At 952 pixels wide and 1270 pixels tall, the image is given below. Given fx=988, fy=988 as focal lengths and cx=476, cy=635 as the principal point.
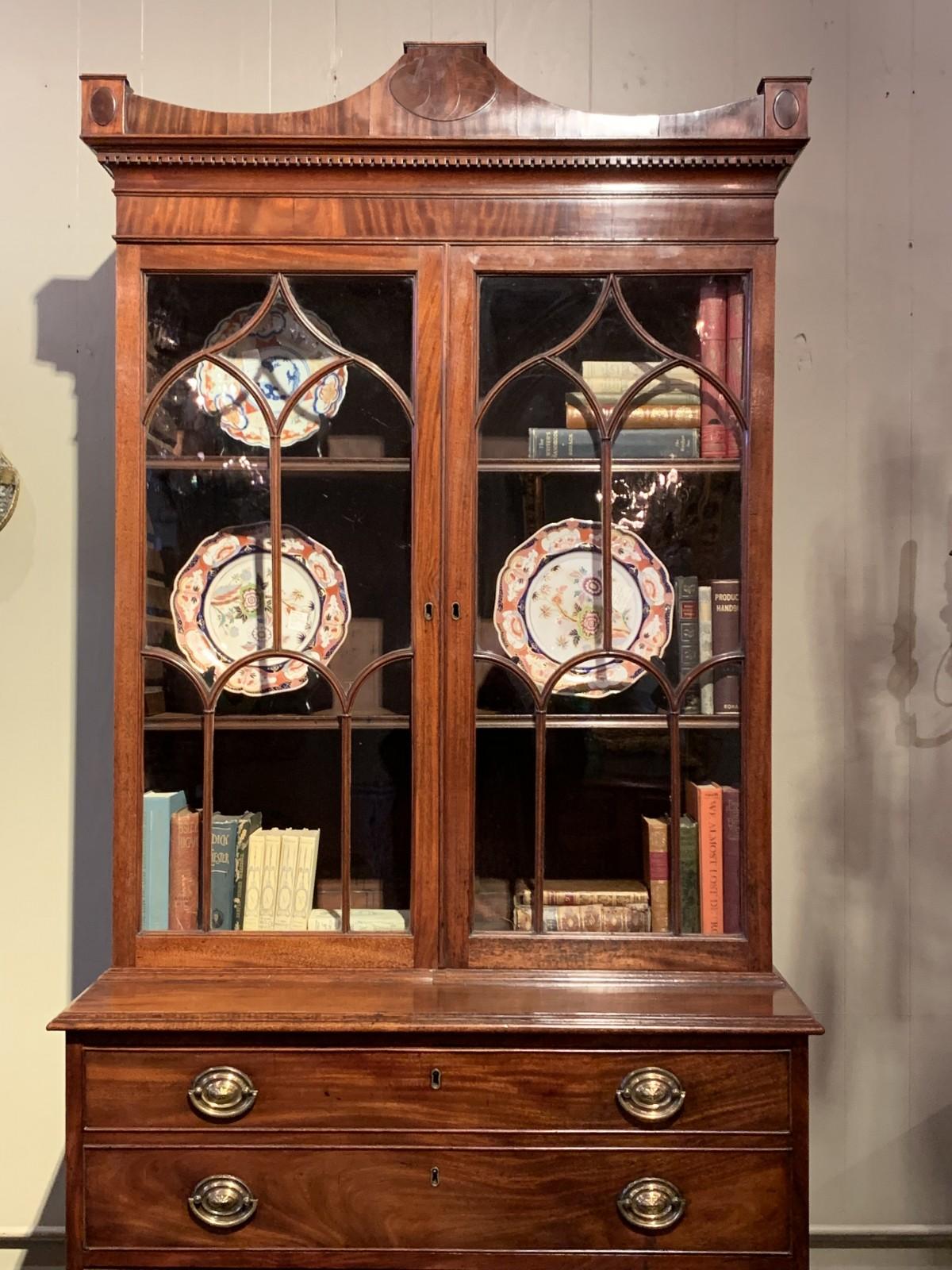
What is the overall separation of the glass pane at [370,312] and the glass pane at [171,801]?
1.85 feet

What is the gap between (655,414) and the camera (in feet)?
4.92

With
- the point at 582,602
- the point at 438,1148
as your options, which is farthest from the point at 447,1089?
the point at 582,602

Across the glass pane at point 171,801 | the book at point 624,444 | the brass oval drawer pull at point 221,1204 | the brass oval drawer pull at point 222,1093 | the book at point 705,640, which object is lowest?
the brass oval drawer pull at point 221,1204

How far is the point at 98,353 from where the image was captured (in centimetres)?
193

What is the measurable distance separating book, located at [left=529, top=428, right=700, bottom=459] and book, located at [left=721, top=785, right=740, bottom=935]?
1.69 feet

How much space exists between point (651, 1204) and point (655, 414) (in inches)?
44.3

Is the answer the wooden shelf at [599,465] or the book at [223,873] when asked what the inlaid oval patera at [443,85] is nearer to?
the wooden shelf at [599,465]

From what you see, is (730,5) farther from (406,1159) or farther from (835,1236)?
(835,1236)

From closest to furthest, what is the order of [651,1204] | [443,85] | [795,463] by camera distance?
[651,1204]
[443,85]
[795,463]

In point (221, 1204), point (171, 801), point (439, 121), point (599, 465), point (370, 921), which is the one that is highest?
point (439, 121)

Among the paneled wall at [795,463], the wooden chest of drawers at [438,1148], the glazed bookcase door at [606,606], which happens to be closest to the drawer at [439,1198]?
the wooden chest of drawers at [438,1148]

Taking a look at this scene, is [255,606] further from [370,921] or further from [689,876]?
[689,876]

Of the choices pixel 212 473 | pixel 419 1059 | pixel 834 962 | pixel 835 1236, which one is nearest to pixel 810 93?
pixel 212 473

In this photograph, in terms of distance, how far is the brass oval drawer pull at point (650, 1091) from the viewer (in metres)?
1.36
